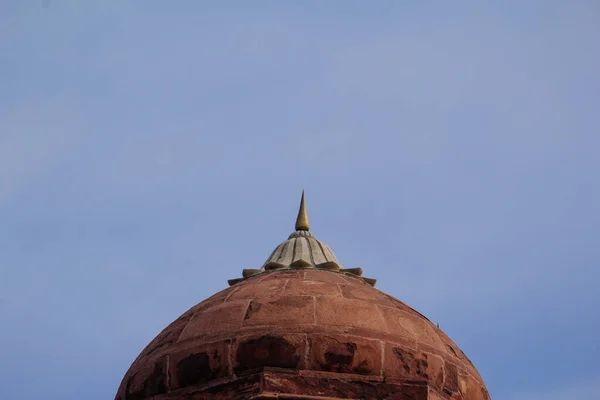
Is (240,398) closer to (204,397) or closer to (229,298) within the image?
(204,397)

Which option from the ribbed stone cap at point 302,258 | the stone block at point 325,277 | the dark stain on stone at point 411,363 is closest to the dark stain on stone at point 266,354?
the dark stain on stone at point 411,363

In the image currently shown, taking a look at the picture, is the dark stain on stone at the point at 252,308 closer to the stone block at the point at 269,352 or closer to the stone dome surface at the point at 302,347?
the stone dome surface at the point at 302,347

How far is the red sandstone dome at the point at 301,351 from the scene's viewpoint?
42.1ft

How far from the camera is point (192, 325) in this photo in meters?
14.1

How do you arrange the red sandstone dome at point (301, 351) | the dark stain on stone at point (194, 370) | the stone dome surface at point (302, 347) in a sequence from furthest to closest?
the dark stain on stone at point (194, 370), the stone dome surface at point (302, 347), the red sandstone dome at point (301, 351)

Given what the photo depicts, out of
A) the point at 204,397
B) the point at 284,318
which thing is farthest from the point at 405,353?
the point at 204,397

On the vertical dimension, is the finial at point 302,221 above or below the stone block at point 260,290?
above

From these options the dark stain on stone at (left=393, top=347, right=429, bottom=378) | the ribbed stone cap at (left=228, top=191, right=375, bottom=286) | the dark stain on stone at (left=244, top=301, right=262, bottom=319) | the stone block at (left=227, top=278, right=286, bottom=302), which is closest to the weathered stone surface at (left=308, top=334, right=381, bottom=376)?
the dark stain on stone at (left=393, top=347, right=429, bottom=378)

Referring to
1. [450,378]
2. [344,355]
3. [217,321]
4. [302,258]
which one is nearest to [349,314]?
[344,355]

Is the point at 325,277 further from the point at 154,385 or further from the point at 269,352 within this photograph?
the point at 154,385

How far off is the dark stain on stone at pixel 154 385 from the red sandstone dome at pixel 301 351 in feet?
0.04

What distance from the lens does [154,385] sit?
13773 millimetres

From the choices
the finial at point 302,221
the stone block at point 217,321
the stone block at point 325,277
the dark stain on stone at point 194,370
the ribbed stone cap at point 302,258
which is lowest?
the dark stain on stone at point 194,370

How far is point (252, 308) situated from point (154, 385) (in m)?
1.29
